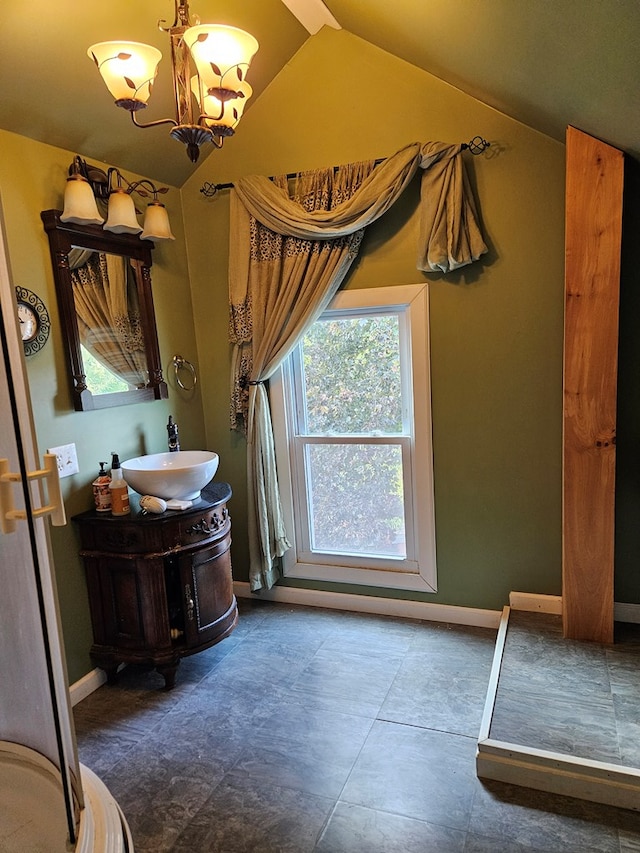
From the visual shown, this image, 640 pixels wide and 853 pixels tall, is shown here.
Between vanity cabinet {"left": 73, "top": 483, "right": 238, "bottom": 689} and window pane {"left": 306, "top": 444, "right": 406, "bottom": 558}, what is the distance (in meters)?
0.76

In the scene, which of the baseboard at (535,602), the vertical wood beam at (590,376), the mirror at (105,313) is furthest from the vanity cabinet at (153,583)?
the vertical wood beam at (590,376)

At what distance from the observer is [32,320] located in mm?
2180

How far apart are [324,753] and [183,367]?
2.08 m

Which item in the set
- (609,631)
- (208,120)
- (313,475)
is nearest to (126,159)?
(208,120)

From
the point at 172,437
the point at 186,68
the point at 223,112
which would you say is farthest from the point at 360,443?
the point at 186,68

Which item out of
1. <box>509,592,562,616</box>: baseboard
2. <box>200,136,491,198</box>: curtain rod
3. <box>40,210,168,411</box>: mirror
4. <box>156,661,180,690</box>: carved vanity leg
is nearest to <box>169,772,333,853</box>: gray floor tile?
<box>156,661,180,690</box>: carved vanity leg

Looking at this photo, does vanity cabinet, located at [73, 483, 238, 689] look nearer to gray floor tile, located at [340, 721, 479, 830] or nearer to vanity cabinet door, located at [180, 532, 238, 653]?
vanity cabinet door, located at [180, 532, 238, 653]

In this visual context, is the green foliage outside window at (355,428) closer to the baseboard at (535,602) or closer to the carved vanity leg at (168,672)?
the baseboard at (535,602)

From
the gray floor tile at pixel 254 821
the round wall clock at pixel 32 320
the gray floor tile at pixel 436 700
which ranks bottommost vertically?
the gray floor tile at pixel 254 821

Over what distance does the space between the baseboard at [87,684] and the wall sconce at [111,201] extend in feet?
6.62

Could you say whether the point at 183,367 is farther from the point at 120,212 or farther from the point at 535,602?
the point at 535,602

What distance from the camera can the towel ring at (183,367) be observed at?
121 inches

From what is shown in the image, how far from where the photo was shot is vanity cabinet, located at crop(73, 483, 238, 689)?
234 centimetres

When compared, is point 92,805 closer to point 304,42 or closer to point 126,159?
point 126,159
